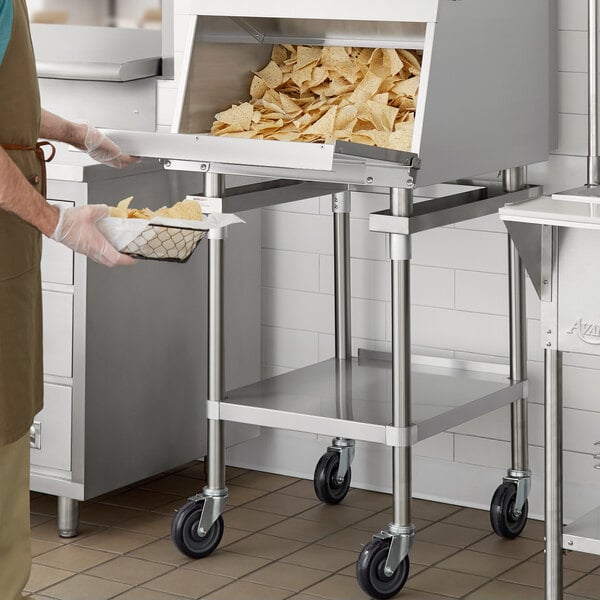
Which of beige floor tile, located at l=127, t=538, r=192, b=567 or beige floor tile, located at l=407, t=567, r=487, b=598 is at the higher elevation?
beige floor tile, located at l=127, t=538, r=192, b=567

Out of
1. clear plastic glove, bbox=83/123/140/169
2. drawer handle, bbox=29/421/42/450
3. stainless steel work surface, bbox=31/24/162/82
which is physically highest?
stainless steel work surface, bbox=31/24/162/82

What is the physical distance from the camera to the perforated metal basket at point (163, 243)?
8.26 feet

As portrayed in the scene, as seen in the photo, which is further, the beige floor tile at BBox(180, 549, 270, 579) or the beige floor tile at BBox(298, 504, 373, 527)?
the beige floor tile at BBox(298, 504, 373, 527)


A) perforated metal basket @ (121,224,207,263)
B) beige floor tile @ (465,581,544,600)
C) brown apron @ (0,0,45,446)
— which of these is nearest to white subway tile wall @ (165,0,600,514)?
beige floor tile @ (465,581,544,600)

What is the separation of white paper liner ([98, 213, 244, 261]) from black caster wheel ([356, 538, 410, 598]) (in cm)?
95

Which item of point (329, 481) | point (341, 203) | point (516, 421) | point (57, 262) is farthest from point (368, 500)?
point (57, 262)

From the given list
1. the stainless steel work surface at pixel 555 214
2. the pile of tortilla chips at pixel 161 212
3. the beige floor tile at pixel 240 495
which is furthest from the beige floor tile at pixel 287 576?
the stainless steel work surface at pixel 555 214

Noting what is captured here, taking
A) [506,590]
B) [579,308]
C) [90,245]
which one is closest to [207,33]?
[90,245]

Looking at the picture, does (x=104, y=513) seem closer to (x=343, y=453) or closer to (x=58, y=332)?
(x=58, y=332)

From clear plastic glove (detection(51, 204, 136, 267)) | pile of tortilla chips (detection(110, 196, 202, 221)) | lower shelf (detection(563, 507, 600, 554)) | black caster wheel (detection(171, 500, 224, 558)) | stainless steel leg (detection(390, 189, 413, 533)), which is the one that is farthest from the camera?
black caster wheel (detection(171, 500, 224, 558))

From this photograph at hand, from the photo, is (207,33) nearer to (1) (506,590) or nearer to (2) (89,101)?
(2) (89,101)

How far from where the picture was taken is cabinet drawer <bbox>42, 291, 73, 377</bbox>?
348 cm

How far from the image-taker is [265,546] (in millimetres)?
3514

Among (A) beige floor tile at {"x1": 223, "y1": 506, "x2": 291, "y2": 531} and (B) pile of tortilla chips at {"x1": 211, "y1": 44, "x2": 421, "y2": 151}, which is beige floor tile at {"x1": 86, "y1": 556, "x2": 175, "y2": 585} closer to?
(A) beige floor tile at {"x1": 223, "y1": 506, "x2": 291, "y2": 531}
